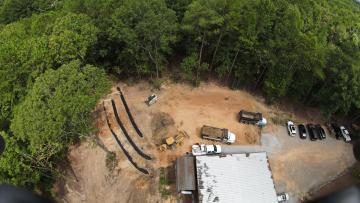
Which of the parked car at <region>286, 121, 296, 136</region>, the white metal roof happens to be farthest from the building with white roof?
the parked car at <region>286, 121, 296, 136</region>

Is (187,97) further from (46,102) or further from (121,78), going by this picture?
(46,102)

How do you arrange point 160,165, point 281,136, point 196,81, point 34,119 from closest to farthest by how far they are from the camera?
point 34,119 < point 160,165 < point 281,136 < point 196,81

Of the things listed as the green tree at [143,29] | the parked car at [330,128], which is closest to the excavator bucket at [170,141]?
the green tree at [143,29]

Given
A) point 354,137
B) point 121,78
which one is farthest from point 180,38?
point 354,137

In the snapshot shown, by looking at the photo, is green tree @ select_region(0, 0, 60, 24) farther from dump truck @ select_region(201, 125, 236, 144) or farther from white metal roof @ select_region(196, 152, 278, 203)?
white metal roof @ select_region(196, 152, 278, 203)

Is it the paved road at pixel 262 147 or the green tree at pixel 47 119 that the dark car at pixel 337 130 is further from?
the green tree at pixel 47 119
